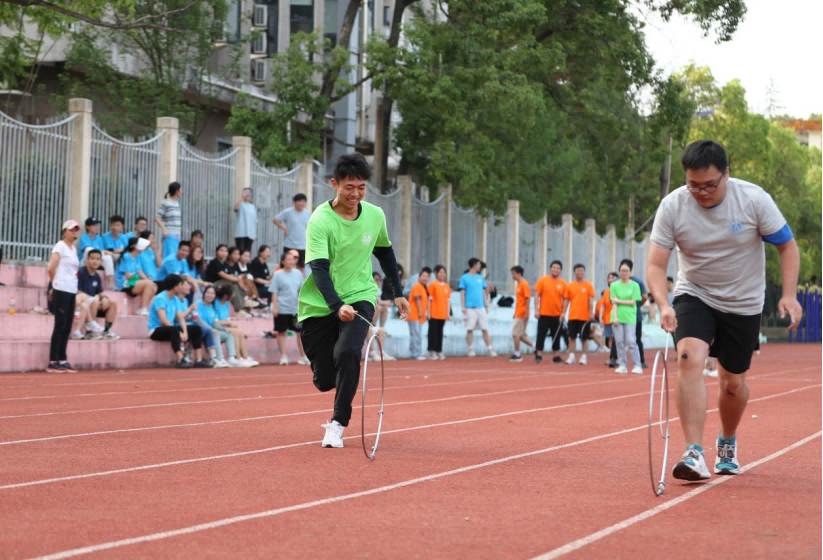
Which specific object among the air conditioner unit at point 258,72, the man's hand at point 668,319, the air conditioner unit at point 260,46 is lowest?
the man's hand at point 668,319

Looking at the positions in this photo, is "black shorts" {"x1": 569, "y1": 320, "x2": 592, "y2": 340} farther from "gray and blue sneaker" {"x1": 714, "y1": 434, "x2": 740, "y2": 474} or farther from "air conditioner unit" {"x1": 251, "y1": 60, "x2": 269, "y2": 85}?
"air conditioner unit" {"x1": 251, "y1": 60, "x2": 269, "y2": 85}

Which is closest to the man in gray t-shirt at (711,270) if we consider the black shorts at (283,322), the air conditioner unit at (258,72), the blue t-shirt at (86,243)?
the blue t-shirt at (86,243)

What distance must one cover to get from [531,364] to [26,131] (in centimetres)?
1124

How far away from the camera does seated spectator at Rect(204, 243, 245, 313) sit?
77.6 feet

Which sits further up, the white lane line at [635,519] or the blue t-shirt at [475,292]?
the blue t-shirt at [475,292]

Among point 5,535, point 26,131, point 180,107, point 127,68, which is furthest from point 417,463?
point 127,68

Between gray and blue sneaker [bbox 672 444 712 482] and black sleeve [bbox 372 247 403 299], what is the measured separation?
2.94m

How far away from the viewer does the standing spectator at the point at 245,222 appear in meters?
25.3

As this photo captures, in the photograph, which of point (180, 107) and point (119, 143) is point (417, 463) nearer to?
point (119, 143)

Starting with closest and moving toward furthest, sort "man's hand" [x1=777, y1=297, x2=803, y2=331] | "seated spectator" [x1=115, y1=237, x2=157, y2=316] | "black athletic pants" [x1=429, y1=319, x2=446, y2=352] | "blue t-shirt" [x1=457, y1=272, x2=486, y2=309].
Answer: "man's hand" [x1=777, y1=297, x2=803, y2=331] < "seated spectator" [x1=115, y1=237, x2=157, y2=316] < "black athletic pants" [x1=429, y1=319, x2=446, y2=352] < "blue t-shirt" [x1=457, y1=272, x2=486, y2=309]

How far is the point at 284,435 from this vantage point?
416 inches

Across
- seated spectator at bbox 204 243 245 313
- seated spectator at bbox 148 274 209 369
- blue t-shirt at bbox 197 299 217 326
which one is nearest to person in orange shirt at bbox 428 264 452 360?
seated spectator at bbox 204 243 245 313

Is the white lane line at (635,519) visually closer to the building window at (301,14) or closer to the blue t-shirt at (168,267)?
the blue t-shirt at (168,267)

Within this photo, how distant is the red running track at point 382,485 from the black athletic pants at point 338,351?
0.43 metres
